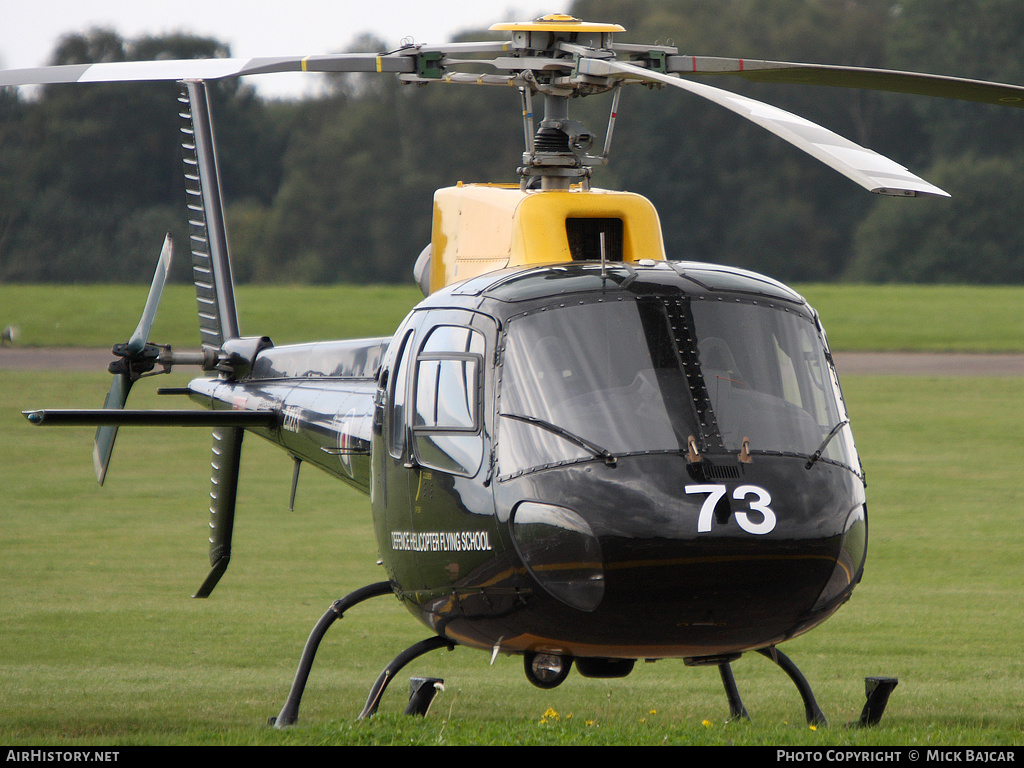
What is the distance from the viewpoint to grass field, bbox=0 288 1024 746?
7.02 meters

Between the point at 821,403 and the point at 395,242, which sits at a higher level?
the point at 821,403

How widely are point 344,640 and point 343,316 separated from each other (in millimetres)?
26772

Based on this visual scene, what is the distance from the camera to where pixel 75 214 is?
27656 mm

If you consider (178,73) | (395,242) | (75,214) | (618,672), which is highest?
(178,73)

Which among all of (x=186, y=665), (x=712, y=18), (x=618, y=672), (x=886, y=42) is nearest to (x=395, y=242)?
(x=712, y=18)

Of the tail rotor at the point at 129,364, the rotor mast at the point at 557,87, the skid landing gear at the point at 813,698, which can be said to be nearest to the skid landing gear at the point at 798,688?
the skid landing gear at the point at 813,698

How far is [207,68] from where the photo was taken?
6758 millimetres

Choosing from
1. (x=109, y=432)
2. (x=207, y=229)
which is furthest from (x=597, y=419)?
(x=207, y=229)

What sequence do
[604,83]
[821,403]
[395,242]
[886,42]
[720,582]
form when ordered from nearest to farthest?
[720,582], [821,403], [604,83], [395,242], [886,42]

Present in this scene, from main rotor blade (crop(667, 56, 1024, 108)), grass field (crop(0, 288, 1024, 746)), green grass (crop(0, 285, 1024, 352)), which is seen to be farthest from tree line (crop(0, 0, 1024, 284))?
main rotor blade (crop(667, 56, 1024, 108))

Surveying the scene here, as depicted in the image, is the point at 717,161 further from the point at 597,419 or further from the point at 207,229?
the point at 597,419

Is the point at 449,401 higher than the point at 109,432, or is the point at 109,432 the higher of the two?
the point at 449,401

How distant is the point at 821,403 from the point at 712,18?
177ft
